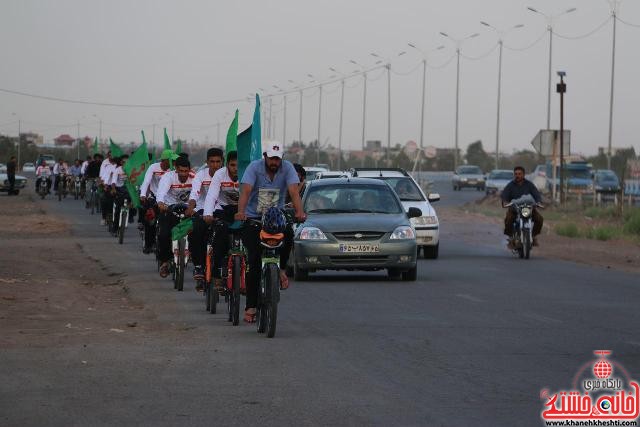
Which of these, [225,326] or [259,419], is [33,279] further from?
[259,419]

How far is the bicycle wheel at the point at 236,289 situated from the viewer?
14594mm

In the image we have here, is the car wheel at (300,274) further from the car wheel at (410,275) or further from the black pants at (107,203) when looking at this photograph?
the black pants at (107,203)

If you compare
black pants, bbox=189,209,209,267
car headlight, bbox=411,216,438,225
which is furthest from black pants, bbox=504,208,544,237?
black pants, bbox=189,209,209,267

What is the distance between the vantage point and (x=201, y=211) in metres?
17.7

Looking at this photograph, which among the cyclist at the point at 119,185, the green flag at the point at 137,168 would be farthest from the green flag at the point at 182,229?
the cyclist at the point at 119,185

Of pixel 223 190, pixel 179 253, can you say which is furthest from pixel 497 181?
pixel 223 190

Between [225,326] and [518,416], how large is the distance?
19.7ft

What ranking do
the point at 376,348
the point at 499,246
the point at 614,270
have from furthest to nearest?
the point at 499,246 → the point at 614,270 → the point at 376,348

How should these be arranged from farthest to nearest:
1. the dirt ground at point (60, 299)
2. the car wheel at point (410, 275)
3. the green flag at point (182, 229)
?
the car wheel at point (410, 275), the green flag at point (182, 229), the dirt ground at point (60, 299)

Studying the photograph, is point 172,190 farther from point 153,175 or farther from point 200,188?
point 153,175

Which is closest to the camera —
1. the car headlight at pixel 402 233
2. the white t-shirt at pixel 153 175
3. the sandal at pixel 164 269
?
the sandal at pixel 164 269

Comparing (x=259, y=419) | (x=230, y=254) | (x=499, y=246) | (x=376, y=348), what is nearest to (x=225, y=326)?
(x=230, y=254)

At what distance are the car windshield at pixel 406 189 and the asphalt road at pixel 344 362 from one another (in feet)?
27.3

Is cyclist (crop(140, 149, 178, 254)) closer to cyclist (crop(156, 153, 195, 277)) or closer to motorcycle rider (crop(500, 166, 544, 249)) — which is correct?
cyclist (crop(156, 153, 195, 277))
